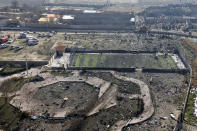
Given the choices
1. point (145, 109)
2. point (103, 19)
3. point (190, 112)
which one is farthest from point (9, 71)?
point (103, 19)

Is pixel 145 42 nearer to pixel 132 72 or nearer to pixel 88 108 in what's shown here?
pixel 132 72

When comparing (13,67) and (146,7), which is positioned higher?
(146,7)

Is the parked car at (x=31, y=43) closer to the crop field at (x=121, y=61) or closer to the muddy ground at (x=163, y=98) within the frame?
the crop field at (x=121, y=61)

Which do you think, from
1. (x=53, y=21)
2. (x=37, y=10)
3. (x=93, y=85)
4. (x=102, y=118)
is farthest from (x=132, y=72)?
(x=37, y=10)

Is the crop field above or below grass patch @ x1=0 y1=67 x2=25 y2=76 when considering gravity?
above

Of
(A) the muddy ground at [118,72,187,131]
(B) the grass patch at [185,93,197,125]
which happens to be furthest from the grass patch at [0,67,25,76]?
(B) the grass patch at [185,93,197,125]

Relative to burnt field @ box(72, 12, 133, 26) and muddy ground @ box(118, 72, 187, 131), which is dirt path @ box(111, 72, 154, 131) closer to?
muddy ground @ box(118, 72, 187, 131)

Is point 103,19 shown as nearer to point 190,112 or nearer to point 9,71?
point 9,71
